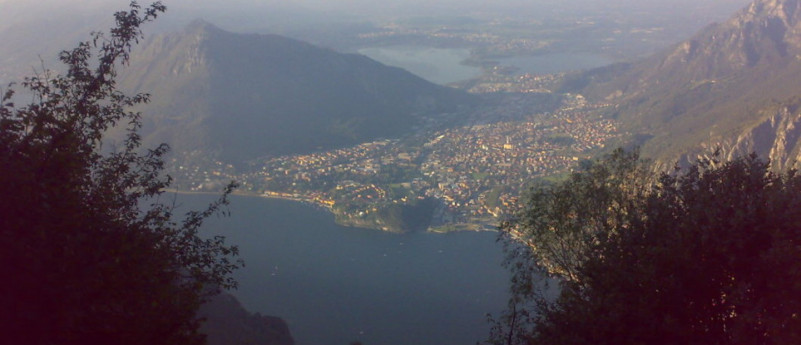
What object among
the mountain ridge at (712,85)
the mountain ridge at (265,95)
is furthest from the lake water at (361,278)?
the mountain ridge at (712,85)

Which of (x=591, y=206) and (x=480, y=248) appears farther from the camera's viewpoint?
(x=480, y=248)

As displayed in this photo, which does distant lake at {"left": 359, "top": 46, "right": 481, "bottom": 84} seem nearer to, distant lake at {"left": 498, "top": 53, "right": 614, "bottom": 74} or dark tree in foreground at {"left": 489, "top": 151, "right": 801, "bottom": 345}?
distant lake at {"left": 498, "top": 53, "right": 614, "bottom": 74}

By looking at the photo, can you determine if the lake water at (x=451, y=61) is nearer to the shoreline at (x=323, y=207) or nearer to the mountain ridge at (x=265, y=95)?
the mountain ridge at (x=265, y=95)

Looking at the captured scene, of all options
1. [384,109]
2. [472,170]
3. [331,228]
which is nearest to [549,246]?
[331,228]

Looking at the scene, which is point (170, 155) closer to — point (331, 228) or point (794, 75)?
point (331, 228)

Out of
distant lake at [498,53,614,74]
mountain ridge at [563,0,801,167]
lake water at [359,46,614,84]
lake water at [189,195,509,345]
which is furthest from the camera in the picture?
distant lake at [498,53,614,74]

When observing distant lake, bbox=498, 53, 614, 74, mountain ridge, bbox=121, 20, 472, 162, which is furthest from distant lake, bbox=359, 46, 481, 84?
mountain ridge, bbox=121, 20, 472, 162
